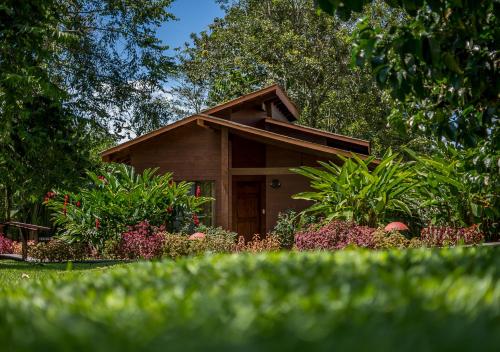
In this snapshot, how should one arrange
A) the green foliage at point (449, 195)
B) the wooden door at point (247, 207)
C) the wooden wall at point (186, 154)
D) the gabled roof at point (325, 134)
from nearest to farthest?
the green foliage at point (449, 195) → the wooden wall at point (186, 154) → the gabled roof at point (325, 134) → the wooden door at point (247, 207)

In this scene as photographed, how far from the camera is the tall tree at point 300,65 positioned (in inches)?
1244

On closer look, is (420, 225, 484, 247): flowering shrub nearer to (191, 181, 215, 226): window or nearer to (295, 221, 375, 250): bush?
(295, 221, 375, 250): bush

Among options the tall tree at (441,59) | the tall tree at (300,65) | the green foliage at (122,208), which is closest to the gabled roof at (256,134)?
the green foliage at (122,208)

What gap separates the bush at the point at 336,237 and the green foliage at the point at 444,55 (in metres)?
6.64

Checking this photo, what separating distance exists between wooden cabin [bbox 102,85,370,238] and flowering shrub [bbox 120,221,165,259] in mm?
3069

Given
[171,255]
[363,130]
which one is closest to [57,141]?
[171,255]

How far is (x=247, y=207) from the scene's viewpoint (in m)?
20.8

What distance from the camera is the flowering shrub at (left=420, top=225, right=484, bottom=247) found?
13.4 m

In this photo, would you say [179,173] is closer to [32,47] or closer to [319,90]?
[32,47]

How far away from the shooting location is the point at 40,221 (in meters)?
27.3

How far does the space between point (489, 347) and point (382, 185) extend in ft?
43.8

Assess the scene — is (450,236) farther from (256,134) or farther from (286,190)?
(256,134)

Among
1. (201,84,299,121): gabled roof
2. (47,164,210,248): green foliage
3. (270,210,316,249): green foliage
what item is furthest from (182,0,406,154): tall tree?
(270,210,316,249): green foliage

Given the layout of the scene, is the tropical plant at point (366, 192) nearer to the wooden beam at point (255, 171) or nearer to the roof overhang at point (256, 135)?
the roof overhang at point (256, 135)
